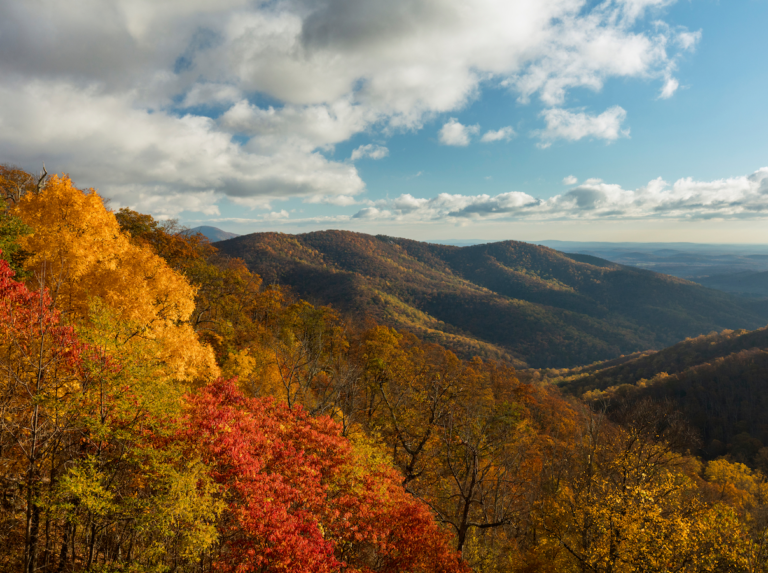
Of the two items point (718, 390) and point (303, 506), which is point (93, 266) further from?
point (718, 390)

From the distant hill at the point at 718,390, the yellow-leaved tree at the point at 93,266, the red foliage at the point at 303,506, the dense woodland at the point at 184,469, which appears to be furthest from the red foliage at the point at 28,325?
the distant hill at the point at 718,390

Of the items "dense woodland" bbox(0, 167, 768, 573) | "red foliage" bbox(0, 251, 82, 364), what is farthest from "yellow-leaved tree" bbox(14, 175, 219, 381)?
"red foliage" bbox(0, 251, 82, 364)

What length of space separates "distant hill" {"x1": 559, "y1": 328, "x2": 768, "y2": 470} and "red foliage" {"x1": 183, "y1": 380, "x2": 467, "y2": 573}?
11078 cm

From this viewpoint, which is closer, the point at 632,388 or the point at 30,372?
the point at 30,372

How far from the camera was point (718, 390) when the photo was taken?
124 meters

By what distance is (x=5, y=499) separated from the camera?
13.3 metres

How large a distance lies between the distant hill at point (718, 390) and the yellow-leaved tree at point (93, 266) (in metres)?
118

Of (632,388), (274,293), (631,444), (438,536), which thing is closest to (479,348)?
(632,388)

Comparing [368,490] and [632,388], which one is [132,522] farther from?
[632,388]

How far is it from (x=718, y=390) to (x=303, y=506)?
170m

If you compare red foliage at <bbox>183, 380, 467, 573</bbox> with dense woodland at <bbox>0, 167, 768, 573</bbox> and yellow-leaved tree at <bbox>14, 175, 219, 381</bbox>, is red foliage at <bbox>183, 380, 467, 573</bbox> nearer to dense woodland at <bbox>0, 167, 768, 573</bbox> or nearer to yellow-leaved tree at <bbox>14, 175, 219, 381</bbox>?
dense woodland at <bbox>0, 167, 768, 573</bbox>

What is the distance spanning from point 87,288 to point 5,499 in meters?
11.3

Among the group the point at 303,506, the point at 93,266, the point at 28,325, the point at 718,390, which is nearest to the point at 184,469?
the point at 303,506

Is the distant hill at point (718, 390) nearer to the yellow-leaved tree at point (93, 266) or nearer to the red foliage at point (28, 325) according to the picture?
the yellow-leaved tree at point (93, 266)
